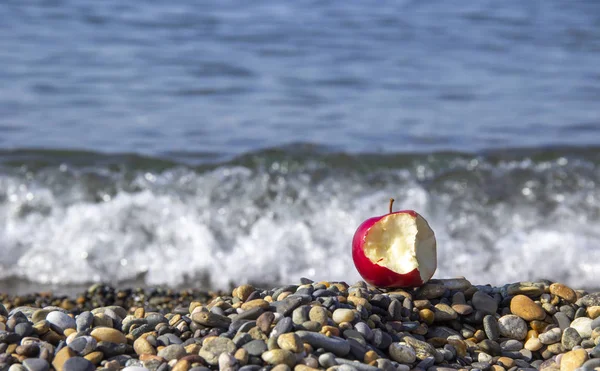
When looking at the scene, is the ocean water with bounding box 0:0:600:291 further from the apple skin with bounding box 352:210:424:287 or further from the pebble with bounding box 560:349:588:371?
the pebble with bounding box 560:349:588:371

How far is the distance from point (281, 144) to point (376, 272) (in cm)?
457

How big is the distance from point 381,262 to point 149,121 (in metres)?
5.69

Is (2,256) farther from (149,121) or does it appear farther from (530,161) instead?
(530,161)

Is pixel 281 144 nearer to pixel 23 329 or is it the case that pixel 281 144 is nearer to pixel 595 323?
pixel 595 323

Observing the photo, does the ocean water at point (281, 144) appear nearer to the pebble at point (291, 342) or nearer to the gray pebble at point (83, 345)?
the gray pebble at point (83, 345)

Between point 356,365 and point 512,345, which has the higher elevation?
point 356,365

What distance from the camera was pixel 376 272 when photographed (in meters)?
3.15

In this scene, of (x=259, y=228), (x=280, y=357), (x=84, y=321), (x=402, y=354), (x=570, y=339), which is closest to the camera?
(x=280, y=357)

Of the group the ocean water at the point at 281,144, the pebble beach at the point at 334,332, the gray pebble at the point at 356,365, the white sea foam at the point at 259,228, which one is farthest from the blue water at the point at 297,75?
the gray pebble at the point at 356,365

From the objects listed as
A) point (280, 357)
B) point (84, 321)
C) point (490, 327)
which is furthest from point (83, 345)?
point (490, 327)

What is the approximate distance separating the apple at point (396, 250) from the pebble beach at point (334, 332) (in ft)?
0.23

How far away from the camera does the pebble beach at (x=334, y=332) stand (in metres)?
2.58

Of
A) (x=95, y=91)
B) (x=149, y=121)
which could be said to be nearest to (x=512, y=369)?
(x=149, y=121)

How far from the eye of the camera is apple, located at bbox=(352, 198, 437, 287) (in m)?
3.12
